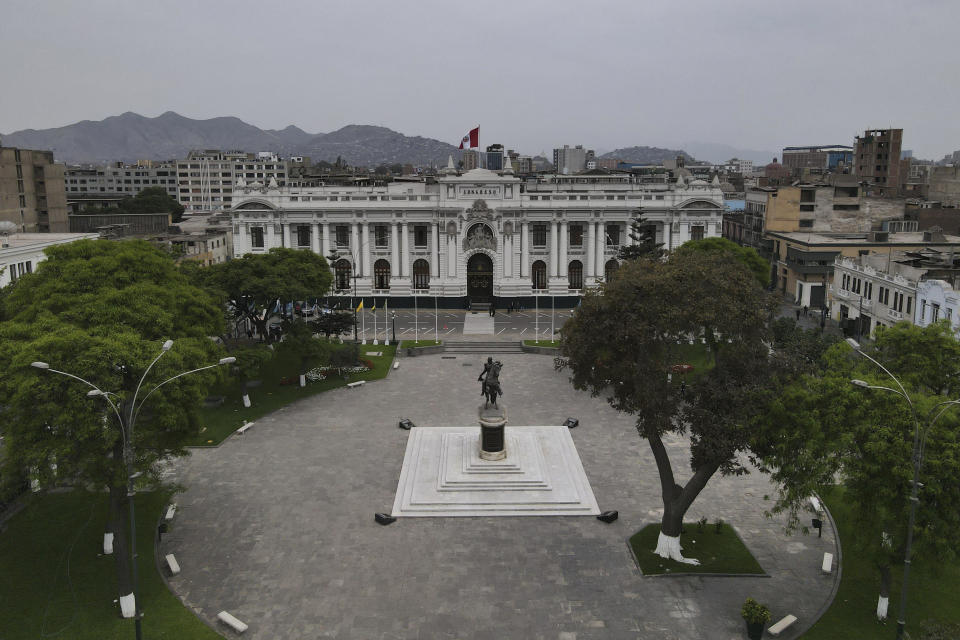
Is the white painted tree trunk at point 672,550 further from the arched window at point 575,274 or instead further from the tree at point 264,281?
the arched window at point 575,274

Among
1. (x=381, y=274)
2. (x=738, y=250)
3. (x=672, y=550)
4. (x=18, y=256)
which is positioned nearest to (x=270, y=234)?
(x=381, y=274)

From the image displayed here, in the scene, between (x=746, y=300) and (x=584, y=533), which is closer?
(x=746, y=300)

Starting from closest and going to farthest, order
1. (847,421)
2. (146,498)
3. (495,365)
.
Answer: (847,421) → (146,498) → (495,365)

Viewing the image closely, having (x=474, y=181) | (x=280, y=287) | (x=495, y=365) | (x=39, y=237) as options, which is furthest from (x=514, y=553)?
(x=474, y=181)

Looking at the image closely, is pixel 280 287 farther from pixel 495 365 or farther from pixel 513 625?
pixel 513 625

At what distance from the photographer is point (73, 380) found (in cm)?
2250

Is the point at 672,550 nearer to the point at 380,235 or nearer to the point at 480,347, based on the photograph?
the point at 480,347

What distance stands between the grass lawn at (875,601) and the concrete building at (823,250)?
48220mm

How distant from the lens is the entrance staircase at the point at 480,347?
5794cm

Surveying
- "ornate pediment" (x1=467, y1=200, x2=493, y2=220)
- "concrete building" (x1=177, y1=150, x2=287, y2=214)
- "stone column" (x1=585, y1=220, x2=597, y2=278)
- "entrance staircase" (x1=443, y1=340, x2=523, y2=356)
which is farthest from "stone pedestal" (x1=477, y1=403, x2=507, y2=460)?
"concrete building" (x1=177, y1=150, x2=287, y2=214)

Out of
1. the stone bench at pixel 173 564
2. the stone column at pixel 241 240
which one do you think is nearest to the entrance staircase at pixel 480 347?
the stone column at pixel 241 240

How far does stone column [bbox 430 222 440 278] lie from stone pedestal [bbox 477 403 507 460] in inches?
1684

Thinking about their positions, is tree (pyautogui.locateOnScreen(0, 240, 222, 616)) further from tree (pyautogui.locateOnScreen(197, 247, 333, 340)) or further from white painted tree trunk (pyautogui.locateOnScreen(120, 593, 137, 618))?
tree (pyautogui.locateOnScreen(197, 247, 333, 340))

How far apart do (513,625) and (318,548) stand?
27.3ft
